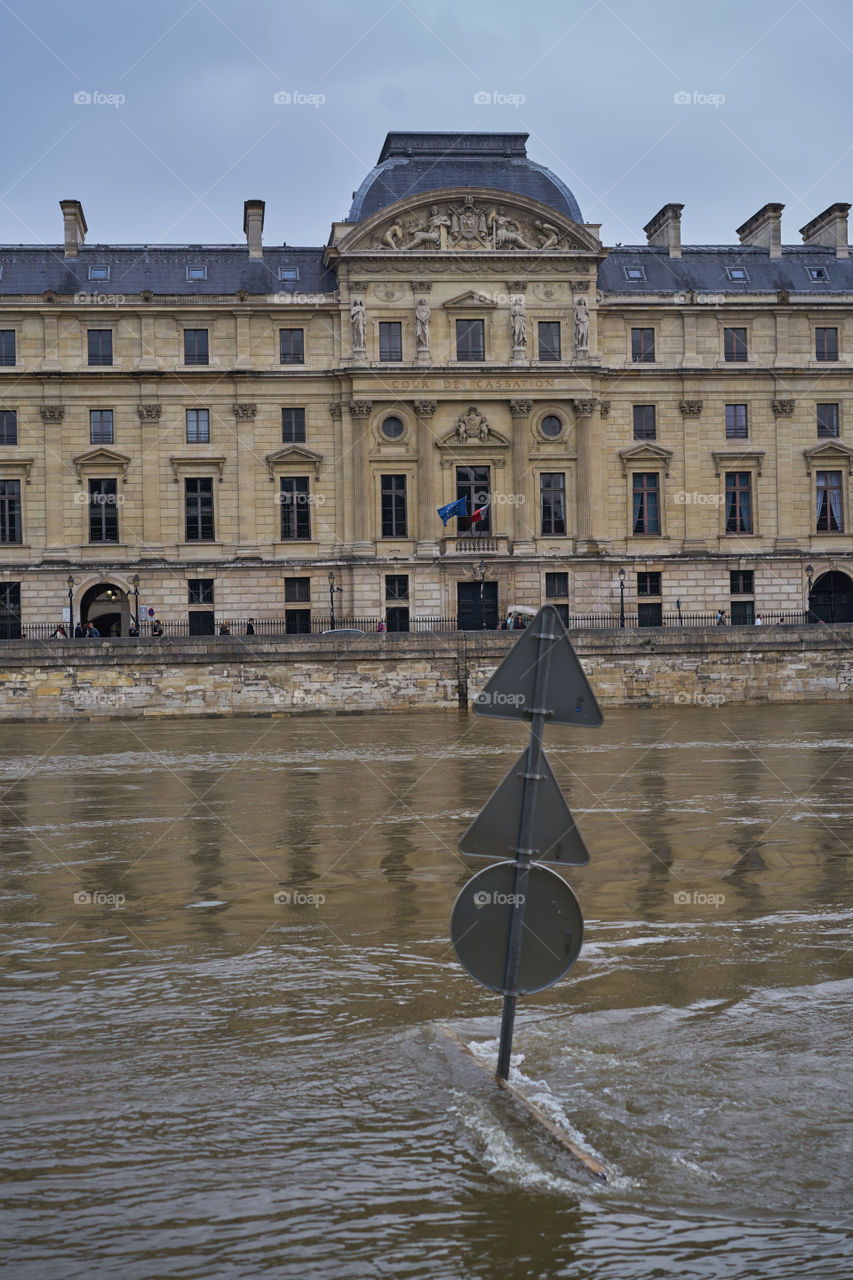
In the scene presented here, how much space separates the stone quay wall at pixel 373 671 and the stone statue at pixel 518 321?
648 inches

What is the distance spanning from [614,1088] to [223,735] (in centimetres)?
2701

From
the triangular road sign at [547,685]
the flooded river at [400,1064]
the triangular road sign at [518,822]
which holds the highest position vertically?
the triangular road sign at [547,685]

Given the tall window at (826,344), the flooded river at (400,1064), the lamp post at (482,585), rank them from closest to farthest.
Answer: the flooded river at (400,1064) < the lamp post at (482,585) < the tall window at (826,344)

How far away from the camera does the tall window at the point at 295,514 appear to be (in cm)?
5291

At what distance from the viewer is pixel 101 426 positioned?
173ft

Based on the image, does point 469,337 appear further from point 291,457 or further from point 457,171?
point 291,457

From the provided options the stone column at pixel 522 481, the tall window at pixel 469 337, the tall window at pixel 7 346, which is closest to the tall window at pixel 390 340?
the tall window at pixel 469 337

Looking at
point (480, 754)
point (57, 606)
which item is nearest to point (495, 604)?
point (57, 606)

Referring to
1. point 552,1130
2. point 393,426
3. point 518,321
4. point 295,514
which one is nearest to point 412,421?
point 393,426

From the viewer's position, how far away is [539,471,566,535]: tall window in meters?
53.4

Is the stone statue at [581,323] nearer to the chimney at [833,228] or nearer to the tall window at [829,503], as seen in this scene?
the tall window at [829,503]

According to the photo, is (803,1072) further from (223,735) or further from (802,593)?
(802,593)

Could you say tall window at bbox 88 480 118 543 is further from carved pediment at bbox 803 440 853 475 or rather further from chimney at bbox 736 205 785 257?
chimney at bbox 736 205 785 257

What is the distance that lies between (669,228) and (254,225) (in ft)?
58.5
